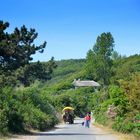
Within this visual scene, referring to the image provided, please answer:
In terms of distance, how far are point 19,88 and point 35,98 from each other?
5.64 metres

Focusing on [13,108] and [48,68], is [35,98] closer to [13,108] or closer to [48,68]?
[48,68]

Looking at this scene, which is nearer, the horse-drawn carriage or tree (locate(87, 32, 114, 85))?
the horse-drawn carriage

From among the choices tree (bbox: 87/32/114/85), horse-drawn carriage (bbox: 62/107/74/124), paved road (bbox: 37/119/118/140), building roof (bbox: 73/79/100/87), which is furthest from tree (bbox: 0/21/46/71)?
building roof (bbox: 73/79/100/87)

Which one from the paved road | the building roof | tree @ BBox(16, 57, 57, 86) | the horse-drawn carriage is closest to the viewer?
the paved road

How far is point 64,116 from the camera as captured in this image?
8838cm

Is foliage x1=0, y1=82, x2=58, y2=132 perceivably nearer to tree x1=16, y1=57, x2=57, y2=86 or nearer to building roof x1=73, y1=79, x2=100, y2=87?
tree x1=16, y1=57, x2=57, y2=86

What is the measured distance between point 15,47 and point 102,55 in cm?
7946

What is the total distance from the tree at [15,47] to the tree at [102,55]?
2858 inches

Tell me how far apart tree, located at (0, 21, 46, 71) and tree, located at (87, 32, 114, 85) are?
2858 inches

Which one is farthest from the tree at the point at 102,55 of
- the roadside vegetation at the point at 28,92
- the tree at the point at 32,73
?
the tree at the point at 32,73

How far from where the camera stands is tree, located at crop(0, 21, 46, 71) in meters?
40.6

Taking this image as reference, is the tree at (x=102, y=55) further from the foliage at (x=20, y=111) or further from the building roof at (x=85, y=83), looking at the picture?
the foliage at (x=20, y=111)

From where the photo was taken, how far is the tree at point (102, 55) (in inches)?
4729

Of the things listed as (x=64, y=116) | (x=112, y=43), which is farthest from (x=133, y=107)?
(x=112, y=43)
